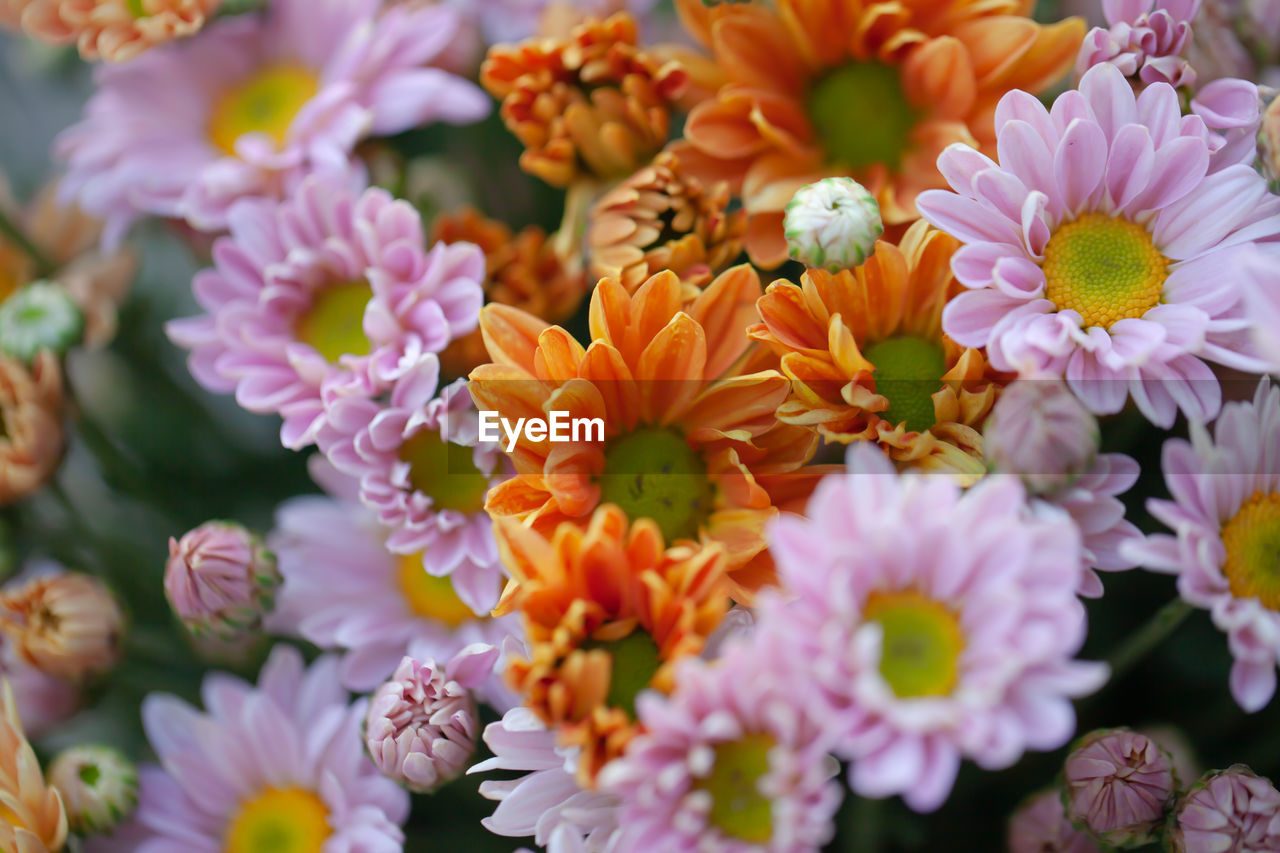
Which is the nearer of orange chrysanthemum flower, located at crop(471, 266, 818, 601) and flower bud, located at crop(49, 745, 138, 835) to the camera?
orange chrysanthemum flower, located at crop(471, 266, 818, 601)

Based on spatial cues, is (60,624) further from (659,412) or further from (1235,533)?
(1235,533)

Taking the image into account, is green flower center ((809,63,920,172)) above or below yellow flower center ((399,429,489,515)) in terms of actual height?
above

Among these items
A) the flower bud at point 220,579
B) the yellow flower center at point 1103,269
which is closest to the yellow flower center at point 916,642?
the yellow flower center at point 1103,269

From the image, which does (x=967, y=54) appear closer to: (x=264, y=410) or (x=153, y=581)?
(x=264, y=410)

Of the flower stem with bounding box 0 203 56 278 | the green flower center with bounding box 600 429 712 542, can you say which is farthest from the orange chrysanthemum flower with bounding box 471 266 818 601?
the flower stem with bounding box 0 203 56 278

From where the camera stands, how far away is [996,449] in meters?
0.54

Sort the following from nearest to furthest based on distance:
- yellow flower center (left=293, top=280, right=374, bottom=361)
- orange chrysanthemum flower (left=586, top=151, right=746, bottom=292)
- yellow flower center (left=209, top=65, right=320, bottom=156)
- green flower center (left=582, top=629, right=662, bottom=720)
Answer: green flower center (left=582, top=629, right=662, bottom=720)
orange chrysanthemum flower (left=586, top=151, right=746, bottom=292)
yellow flower center (left=293, top=280, right=374, bottom=361)
yellow flower center (left=209, top=65, right=320, bottom=156)

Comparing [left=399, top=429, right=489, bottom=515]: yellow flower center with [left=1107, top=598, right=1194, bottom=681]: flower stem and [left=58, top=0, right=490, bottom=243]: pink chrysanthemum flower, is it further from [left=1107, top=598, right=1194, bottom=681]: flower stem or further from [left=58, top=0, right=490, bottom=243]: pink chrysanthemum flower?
[left=1107, top=598, right=1194, bottom=681]: flower stem

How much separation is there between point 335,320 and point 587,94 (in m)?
0.24

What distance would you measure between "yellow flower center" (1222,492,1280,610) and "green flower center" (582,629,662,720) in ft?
0.99

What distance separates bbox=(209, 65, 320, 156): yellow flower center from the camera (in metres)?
0.90

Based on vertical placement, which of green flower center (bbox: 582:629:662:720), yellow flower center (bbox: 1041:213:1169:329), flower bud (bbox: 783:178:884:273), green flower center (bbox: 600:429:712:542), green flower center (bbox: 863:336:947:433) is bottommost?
green flower center (bbox: 582:629:662:720)

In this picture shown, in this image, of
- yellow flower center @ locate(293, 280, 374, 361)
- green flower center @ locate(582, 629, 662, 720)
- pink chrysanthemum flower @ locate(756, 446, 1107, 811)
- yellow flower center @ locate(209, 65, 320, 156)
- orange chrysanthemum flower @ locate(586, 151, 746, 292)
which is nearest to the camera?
pink chrysanthemum flower @ locate(756, 446, 1107, 811)

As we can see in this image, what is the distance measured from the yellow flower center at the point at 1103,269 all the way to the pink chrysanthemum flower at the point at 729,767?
0.99ft
